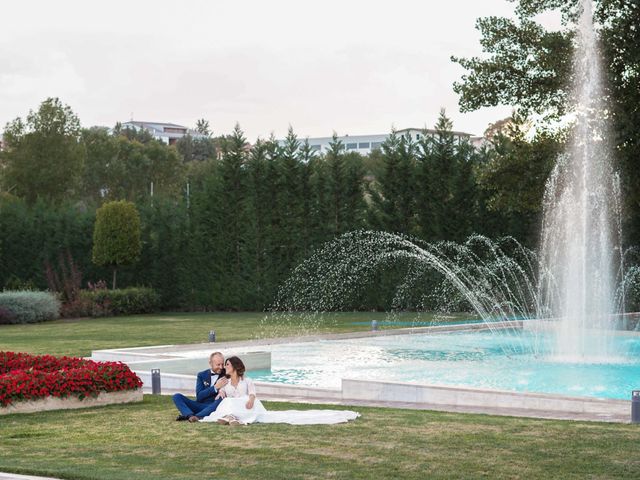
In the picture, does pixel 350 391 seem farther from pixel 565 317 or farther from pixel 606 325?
pixel 606 325

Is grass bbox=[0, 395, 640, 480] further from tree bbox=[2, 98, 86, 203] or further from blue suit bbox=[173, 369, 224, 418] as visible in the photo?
tree bbox=[2, 98, 86, 203]

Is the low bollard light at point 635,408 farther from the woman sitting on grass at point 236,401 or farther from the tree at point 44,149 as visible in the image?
the tree at point 44,149

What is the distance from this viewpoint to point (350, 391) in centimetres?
1220

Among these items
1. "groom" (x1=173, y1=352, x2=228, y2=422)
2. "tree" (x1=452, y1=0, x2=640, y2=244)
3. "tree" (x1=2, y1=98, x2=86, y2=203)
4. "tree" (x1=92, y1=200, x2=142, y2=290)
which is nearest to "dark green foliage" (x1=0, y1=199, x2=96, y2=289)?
"tree" (x1=92, y1=200, x2=142, y2=290)

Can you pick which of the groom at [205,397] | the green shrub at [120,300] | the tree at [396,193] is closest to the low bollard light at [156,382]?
the groom at [205,397]

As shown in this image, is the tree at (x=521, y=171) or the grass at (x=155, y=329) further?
the tree at (x=521, y=171)

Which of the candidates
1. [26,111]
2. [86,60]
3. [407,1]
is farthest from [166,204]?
[26,111]

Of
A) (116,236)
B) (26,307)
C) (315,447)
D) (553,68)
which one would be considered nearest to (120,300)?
(116,236)

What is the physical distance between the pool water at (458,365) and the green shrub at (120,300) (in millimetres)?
11353

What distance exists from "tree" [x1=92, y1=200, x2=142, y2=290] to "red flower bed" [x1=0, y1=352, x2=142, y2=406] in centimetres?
1821

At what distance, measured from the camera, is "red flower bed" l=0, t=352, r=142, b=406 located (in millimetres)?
11406

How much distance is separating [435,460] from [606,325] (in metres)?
12.5

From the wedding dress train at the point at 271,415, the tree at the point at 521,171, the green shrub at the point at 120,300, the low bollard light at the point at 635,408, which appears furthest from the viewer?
the green shrub at the point at 120,300

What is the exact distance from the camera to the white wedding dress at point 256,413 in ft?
33.5
